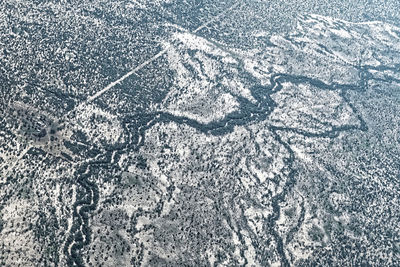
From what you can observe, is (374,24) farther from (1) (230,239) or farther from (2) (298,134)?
(1) (230,239)

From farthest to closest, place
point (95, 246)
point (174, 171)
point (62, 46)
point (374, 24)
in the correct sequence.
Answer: point (374, 24)
point (62, 46)
point (174, 171)
point (95, 246)

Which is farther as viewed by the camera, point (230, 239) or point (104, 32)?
point (104, 32)

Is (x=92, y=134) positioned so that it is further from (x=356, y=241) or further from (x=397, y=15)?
(x=397, y=15)

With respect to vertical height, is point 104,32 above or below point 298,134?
above

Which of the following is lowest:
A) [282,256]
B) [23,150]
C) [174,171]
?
[282,256]

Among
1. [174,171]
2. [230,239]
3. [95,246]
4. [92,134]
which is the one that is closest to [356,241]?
[230,239]

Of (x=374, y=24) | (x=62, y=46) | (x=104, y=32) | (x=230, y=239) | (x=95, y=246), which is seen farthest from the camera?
(x=374, y=24)
